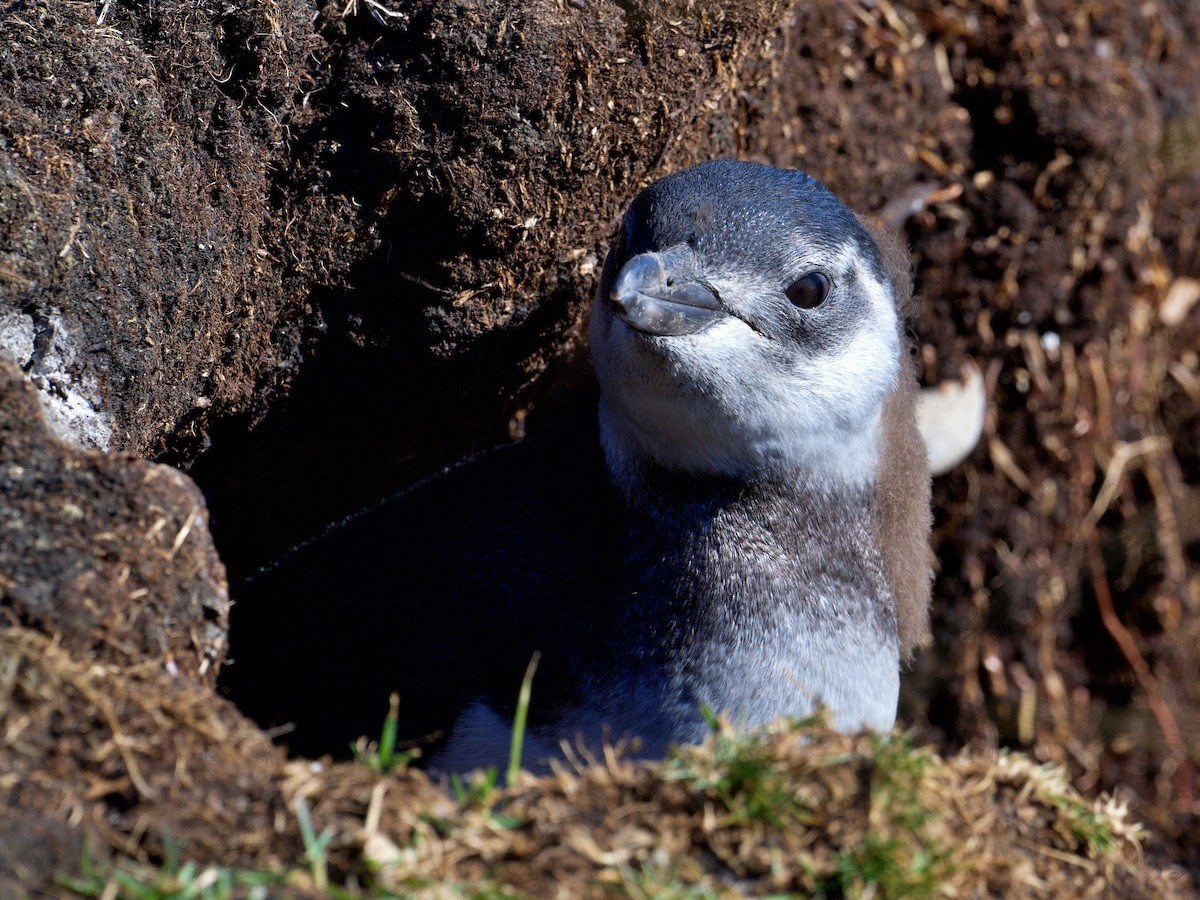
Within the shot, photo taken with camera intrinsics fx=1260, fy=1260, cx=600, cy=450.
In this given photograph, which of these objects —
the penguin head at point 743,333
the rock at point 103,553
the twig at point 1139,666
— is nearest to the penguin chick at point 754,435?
the penguin head at point 743,333

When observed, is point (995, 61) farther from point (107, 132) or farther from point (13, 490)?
point (13, 490)

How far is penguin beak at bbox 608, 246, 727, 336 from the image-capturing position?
2604mm

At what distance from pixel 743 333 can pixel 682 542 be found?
50 centimetres

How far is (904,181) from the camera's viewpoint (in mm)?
4441

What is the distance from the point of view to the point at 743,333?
2.75m

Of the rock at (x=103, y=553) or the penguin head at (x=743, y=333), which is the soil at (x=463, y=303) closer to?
the rock at (x=103, y=553)

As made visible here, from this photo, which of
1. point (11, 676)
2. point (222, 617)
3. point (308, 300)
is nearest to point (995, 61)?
point (308, 300)

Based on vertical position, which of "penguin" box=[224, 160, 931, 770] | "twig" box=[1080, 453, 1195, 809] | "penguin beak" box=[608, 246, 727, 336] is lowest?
"twig" box=[1080, 453, 1195, 809]

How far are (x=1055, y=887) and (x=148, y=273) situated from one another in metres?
2.30

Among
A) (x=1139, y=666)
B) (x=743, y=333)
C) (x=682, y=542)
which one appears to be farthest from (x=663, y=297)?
(x=1139, y=666)

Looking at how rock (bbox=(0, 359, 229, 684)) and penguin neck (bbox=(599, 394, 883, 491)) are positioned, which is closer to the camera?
rock (bbox=(0, 359, 229, 684))

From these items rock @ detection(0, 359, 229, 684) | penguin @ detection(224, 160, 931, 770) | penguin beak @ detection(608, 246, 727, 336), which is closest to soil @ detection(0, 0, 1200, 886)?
rock @ detection(0, 359, 229, 684)

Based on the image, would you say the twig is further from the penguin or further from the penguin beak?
the penguin beak

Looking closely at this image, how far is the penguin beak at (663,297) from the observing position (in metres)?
2.60
